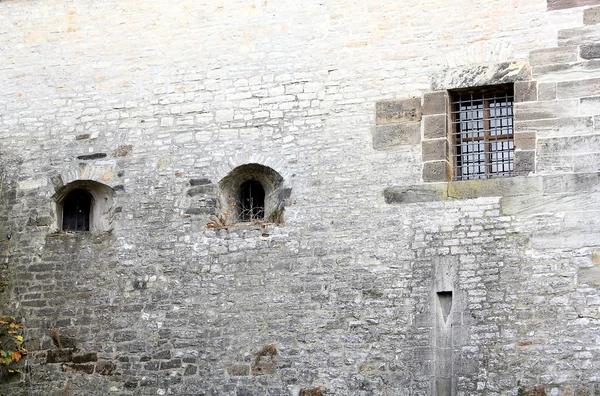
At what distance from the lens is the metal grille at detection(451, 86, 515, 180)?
10.8m

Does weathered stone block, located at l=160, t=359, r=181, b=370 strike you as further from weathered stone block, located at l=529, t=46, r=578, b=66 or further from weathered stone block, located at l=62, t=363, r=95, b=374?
weathered stone block, located at l=529, t=46, r=578, b=66

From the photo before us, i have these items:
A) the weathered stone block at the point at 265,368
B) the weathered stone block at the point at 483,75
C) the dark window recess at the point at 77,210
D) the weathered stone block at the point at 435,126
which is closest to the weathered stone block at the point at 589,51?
the weathered stone block at the point at 483,75

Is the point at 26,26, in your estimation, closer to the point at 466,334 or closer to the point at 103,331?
the point at 103,331

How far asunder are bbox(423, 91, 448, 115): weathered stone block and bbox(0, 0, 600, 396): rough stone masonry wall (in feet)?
0.16

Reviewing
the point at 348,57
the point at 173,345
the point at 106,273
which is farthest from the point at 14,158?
the point at 348,57

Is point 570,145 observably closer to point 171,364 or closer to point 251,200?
point 251,200

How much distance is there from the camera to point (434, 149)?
10719 mm

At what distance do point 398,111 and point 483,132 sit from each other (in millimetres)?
857

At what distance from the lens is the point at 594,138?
404 inches

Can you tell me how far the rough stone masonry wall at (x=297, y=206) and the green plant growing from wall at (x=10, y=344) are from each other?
0.47ft

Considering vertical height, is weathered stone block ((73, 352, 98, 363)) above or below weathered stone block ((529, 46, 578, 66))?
below

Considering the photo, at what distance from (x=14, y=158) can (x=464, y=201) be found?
5.02 meters

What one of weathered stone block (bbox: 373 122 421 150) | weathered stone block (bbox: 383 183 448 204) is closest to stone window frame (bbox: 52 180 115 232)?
weathered stone block (bbox: 373 122 421 150)

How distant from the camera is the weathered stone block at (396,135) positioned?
427 inches
